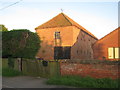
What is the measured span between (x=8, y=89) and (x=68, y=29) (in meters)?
19.1

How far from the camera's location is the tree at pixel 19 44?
14266 mm

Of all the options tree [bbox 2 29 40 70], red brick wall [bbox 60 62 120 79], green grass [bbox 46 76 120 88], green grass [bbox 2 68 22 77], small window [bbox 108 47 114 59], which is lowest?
green grass [bbox 2 68 22 77]

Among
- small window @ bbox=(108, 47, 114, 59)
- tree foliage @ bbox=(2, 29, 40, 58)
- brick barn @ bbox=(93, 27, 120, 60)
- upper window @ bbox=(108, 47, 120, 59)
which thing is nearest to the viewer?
tree foliage @ bbox=(2, 29, 40, 58)

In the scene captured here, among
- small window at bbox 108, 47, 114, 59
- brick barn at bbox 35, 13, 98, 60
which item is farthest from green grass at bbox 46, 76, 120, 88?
brick barn at bbox 35, 13, 98, 60

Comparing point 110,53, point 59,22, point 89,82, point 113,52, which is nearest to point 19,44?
point 89,82

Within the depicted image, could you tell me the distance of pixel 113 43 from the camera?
19281 millimetres

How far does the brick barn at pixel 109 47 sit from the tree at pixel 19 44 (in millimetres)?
9399

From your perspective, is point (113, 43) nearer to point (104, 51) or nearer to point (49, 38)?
point (104, 51)

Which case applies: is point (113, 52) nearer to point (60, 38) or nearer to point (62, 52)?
point (62, 52)

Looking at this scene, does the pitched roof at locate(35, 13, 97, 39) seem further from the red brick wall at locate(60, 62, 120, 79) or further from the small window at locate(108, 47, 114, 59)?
the red brick wall at locate(60, 62, 120, 79)

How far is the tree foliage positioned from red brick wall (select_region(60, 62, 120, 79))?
15.4ft

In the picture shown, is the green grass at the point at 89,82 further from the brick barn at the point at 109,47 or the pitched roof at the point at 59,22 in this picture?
the pitched roof at the point at 59,22

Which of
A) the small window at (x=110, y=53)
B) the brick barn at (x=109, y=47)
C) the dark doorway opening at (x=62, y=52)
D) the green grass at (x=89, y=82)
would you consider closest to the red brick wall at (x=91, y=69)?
the green grass at (x=89, y=82)

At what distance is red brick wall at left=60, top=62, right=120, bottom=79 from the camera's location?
9.35 m
